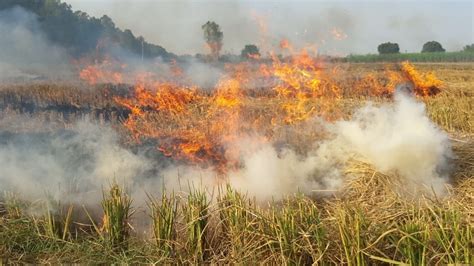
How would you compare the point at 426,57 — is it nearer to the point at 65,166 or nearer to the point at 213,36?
the point at 213,36

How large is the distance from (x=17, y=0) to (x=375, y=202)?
2288cm

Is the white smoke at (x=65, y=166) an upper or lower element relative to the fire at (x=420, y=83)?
lower

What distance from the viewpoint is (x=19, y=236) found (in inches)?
200

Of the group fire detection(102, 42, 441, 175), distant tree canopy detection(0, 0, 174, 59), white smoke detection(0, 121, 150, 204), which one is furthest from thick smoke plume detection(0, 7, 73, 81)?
white smoke detection(0, 121, 150, 204)

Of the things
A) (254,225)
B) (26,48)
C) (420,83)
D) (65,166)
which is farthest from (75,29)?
(254,225)

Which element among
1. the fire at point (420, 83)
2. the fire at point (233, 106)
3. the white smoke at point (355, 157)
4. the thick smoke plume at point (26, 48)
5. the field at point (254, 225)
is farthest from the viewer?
the thick smoke plume at point (26, 48)

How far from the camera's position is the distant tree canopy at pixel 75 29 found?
23562 mm

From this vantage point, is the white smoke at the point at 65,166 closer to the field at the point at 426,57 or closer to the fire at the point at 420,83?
the fire at the point at 420,83

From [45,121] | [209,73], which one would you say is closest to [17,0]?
[209,73]

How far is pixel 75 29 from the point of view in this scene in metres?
24.7

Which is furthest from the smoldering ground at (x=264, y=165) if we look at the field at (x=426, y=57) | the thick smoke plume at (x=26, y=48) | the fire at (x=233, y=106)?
the field at (x=426, y=57)

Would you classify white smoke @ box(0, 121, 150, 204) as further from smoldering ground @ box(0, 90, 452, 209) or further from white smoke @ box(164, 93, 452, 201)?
white smoke @ box(164, 93, 452, 201)

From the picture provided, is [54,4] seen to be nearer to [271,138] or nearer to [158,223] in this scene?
[271,138]

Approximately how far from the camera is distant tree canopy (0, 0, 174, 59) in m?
23.6
